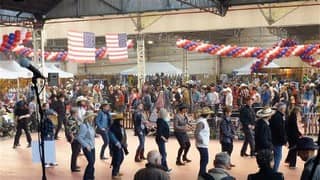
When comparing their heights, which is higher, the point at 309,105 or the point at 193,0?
the point at 193,0

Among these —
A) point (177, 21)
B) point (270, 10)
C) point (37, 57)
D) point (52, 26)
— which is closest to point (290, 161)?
point (37, 57)

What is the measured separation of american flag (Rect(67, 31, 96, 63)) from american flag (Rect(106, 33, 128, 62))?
912mm

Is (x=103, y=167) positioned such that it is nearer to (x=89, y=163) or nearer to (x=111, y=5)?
(x=89, y=163)

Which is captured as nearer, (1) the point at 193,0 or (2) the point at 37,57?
(1) the point at 193,0

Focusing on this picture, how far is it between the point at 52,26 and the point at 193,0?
14914mm

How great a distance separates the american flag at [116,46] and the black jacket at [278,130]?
39.1 ft

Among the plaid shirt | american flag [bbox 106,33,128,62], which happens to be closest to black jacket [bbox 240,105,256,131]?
the plaid shirt

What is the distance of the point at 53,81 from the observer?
16000 millimetres

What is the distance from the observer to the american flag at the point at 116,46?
2136cm

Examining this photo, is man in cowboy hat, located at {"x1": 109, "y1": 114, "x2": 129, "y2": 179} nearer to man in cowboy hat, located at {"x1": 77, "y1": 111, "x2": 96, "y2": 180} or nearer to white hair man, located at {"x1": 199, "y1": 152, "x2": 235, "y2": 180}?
man in cowboy hat, located at {"x1": 77, "y1": 111, "x2": 96, "y2": 180}

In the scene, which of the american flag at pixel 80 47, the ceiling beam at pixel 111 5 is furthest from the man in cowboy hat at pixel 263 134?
the american flag at pixel 80 47

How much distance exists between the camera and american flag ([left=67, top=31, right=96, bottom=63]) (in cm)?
1927

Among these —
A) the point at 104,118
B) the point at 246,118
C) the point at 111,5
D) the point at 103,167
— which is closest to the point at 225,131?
the point at 246,118

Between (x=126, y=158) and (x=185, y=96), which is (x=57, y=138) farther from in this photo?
(x=185, y=96)
